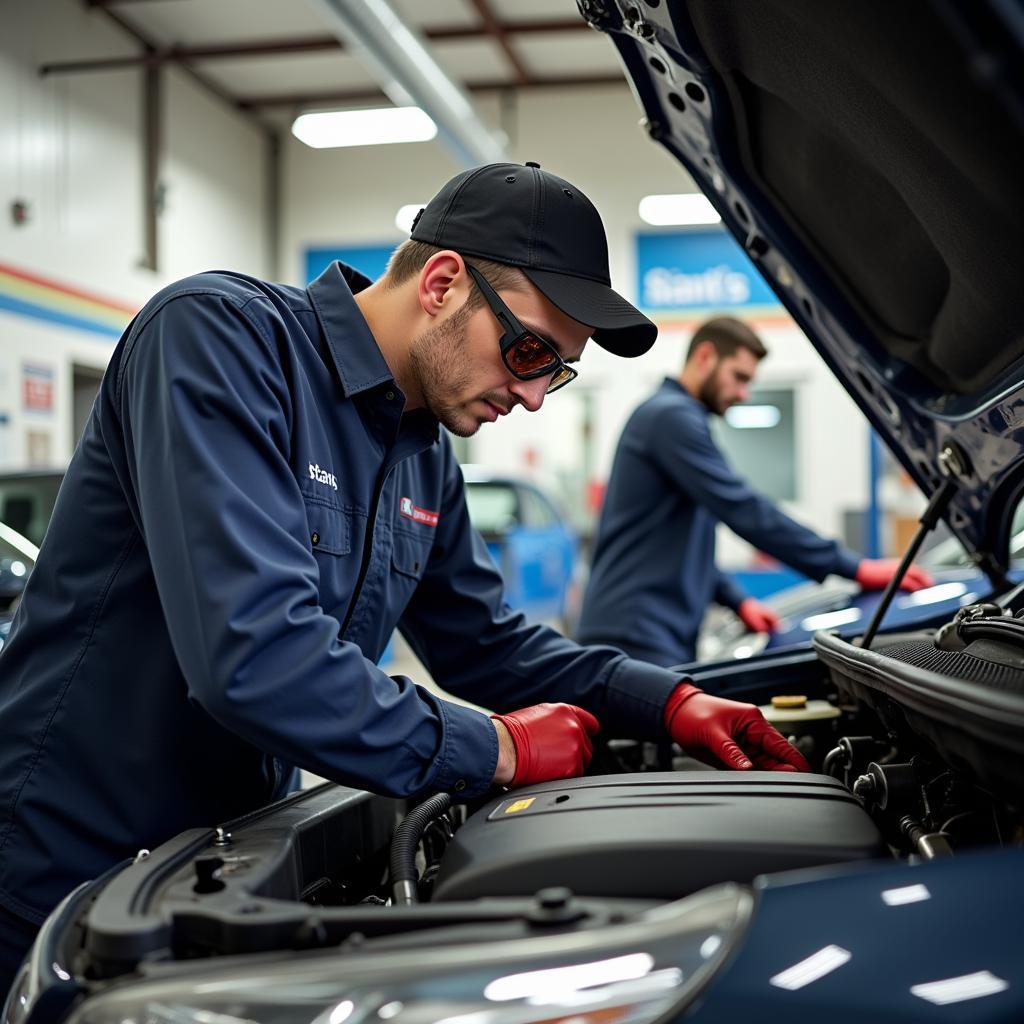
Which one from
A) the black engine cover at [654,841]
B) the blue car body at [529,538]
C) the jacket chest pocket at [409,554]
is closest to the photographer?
the black engine cover at [654,841]

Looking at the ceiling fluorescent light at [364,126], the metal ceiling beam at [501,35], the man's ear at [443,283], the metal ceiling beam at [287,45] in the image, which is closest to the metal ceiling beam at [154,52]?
the metal ceiling beam at [287,45]

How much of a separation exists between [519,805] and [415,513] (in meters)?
0.54

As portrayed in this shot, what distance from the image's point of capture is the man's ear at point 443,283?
1.37 m

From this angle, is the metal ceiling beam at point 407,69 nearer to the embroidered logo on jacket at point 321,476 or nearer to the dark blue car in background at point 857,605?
the dark blue car in background at point 857,605

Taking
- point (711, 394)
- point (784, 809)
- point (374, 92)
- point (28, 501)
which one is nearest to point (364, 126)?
point (374, 92)

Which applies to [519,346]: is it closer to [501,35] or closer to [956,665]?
[956,665]

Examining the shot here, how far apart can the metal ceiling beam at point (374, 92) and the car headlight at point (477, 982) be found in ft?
32.3


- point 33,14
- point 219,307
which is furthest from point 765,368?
point 219,307

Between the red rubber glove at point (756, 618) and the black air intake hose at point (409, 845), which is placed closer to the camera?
the black air intake hose at point (409, 845)

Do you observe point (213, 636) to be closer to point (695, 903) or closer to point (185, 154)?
point (695, 903)

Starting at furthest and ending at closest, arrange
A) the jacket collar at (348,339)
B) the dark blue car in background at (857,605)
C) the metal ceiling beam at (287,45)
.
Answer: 1. the metal ceiling beam at (287,45)
2. the dark blue car in background at (857,605)
3. the jacket collar at (348,339)

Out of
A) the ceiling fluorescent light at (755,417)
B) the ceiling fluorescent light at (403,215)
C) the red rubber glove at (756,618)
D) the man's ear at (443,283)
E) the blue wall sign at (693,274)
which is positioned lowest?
the red rubber glove at (756,618)

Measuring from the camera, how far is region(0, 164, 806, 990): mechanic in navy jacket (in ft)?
3.58

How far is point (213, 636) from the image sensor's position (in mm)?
1047
